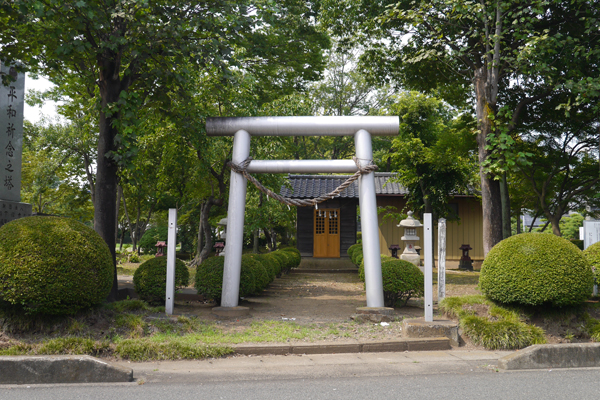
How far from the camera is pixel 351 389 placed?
16.6 feet

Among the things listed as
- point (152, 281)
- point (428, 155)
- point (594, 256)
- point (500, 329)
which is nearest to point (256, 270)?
point (152, 281)

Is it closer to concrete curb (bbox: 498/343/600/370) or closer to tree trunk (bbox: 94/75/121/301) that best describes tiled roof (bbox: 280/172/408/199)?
tree trunk (bbox: 94/75/121/301)

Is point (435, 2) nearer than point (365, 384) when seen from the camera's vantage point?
No

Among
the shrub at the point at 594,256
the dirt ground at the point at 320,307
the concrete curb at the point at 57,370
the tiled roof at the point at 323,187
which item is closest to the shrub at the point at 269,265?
the dirt ground at the point at 320,307

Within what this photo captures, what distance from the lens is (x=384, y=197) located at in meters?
22.8

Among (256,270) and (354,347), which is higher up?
(256,270)

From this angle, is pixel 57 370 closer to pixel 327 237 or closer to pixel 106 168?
pixel 106 168

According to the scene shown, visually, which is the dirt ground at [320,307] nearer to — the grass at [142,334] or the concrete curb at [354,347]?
the grass at [142,334]

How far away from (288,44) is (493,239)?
34.2ft

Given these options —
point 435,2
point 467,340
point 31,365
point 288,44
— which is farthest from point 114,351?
point 288,44

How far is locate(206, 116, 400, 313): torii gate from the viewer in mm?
8688

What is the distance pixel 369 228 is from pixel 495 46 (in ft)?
18.1

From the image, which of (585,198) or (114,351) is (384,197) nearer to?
(585,198)

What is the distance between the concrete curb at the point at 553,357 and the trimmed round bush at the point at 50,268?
19.1 ft
